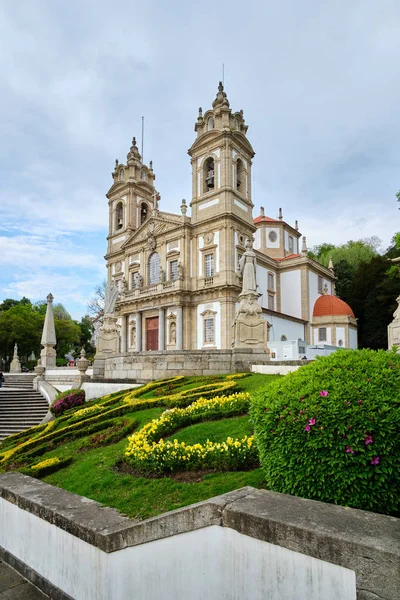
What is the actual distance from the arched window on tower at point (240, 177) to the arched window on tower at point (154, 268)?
28.7 ft

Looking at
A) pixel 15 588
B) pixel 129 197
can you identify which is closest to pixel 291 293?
pixel 129 197

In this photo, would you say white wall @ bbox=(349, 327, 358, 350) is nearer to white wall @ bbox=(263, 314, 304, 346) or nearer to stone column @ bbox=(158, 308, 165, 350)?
white wall @ bbox=(263, 314, 304, 346)

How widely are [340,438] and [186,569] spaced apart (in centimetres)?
129

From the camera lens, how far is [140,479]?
4730 millimetres

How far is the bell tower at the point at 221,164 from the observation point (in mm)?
30891

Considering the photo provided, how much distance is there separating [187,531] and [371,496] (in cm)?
121

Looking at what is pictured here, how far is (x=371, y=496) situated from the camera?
268cm

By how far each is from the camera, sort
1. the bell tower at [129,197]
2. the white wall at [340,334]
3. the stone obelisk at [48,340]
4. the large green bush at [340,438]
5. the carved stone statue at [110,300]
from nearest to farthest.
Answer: the large green bush at [340,438] → the carved stone statue at [110,300] → the stone obelisk at [48,340] → the white wall at [340,334] → the bell tower at [129,197]

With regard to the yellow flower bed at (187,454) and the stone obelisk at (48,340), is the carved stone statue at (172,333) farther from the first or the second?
the yellow flower bed at (187,454)

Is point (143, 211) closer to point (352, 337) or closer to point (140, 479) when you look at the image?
point (352, 337)

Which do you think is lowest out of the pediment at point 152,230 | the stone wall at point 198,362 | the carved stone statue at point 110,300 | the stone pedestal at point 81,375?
the stone pedestal at point 81,375

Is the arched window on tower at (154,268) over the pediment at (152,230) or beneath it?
beneath

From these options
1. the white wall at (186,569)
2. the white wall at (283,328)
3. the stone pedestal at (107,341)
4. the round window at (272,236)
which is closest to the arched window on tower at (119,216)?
the round window at (272,236)

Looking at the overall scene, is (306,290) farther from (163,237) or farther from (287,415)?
(287,415)
